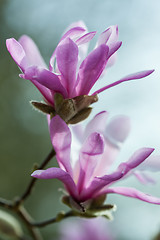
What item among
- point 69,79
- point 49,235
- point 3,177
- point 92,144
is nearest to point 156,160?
point 92,144

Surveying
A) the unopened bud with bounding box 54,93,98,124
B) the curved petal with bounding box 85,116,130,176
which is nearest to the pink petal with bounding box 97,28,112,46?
the unopened bud with bounding box 54,93,98,124

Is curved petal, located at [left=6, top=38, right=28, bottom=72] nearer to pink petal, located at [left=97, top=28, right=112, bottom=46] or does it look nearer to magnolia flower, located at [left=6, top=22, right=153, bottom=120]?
magnolia flower, located at [left=6, top=22, right=153, bottom=120]

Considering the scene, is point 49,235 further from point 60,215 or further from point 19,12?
point 60,215

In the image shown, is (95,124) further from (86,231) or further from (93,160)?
(86,231)

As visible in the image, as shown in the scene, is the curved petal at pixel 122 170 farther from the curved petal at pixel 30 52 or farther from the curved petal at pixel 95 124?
the curved petal at pixel 30 52

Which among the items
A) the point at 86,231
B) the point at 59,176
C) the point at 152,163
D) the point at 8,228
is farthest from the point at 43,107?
the point at 86,231

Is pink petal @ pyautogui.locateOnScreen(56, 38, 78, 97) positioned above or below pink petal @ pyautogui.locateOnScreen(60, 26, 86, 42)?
below

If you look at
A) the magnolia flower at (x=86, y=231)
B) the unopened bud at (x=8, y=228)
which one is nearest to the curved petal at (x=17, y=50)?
the unopened bud at (x=8, y=228)
